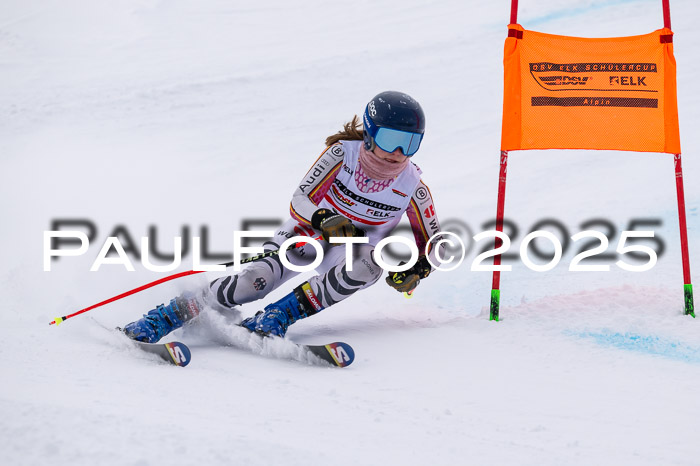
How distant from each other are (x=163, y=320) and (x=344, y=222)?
37.2 inches

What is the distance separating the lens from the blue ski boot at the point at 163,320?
10.2 ft

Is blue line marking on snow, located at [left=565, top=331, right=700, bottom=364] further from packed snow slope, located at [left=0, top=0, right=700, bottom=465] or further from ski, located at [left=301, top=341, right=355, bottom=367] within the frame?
ski, located at [left=301, top=341, right=355, bottom=367]

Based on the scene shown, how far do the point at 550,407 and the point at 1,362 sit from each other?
6.66 feet

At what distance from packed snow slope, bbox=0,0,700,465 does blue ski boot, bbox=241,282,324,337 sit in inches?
5.5

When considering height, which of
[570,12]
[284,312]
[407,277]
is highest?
[570,12]

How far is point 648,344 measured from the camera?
132 inches

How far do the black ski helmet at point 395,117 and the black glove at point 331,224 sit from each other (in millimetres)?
389

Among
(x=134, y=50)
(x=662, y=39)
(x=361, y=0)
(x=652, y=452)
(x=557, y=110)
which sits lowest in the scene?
(x=652, y=452)

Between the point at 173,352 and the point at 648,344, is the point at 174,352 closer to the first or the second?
the point at 173,352

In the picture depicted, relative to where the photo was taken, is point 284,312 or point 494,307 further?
point 494,307

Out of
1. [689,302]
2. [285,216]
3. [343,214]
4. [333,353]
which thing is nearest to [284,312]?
[333,353]

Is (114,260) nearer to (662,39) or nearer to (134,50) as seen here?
(662,39)

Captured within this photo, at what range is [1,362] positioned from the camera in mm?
2592

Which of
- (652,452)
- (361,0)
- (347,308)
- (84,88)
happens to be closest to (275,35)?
(361,0)
